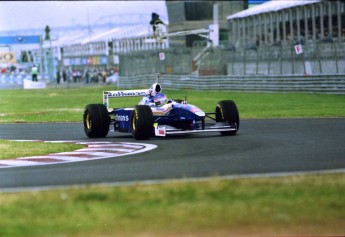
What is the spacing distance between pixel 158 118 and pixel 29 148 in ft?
10.2

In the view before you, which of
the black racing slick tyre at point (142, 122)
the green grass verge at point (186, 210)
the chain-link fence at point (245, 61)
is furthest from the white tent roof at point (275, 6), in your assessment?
the green grass verge at point (186, 210)

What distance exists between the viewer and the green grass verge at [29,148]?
604 inches

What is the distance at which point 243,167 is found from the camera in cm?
1239

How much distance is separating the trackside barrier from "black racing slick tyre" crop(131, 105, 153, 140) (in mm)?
19579

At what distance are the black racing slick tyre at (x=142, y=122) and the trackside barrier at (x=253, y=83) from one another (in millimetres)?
19579

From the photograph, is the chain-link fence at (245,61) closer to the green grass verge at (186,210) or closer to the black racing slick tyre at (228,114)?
the black racing slick tyre at (228,114)

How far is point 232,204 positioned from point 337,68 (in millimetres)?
31673

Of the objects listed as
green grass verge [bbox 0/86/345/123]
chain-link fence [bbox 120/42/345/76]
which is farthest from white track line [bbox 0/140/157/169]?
chain-link fence [bbox 120/42/345/76]

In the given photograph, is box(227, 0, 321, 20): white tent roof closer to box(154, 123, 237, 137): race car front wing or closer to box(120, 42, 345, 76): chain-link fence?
box(120, 42, 345, 76): chain-link fence

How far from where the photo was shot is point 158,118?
61.6 ft

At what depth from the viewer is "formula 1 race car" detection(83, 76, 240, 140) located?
18.2 m

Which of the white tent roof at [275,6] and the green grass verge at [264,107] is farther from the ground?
the white tent roof at [275,6]

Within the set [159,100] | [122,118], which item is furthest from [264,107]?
[159,100]

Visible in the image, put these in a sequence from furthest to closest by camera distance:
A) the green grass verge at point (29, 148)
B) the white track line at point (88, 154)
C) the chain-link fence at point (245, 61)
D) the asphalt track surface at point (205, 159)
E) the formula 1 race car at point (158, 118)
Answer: the chain-link fence at point (245, 61)
the formula 1 race car at point (158, 118)
the green grass verge at point (29, 148)
the white track line at point (88, 154)
the asphalt track surface at point (205, 159)
